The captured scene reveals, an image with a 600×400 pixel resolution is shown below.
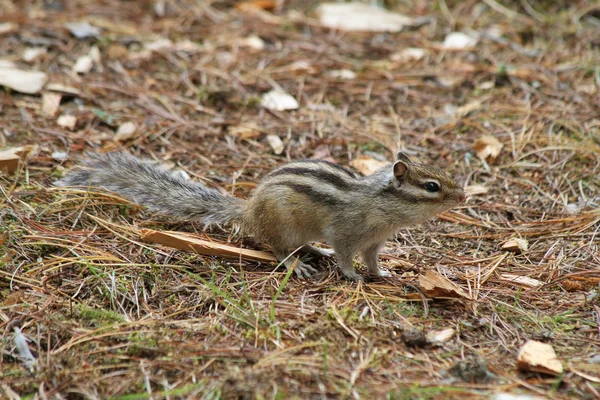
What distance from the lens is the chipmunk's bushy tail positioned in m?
3.97

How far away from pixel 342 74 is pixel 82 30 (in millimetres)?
2578

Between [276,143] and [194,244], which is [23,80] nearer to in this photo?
[276,143]

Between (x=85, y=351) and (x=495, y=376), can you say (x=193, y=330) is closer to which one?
(x=85, y=351)

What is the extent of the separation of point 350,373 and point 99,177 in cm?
219

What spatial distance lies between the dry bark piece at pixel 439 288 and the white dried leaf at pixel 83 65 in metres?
3.88

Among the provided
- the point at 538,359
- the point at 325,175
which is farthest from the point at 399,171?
the point at 538,359

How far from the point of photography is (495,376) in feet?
8.95

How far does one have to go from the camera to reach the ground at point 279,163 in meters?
2.77

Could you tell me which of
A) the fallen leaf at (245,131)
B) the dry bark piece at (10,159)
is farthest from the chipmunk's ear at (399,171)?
the dry bark piece at (10,159)

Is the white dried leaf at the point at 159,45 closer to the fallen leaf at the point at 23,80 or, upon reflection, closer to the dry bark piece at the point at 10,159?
the fallen leaf at the point at 23,80

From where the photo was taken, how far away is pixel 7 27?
6.38m

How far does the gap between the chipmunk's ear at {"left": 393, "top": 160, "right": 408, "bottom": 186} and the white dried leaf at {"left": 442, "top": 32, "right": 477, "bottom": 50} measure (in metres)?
3.45

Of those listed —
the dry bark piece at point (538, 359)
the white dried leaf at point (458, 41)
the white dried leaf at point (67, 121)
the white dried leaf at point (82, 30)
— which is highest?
the dry bark piece at point (538, 359)

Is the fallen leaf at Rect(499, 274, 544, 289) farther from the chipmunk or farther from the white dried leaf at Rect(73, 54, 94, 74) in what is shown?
the white dried leaf at Rect(73, 54, 94, 74)
